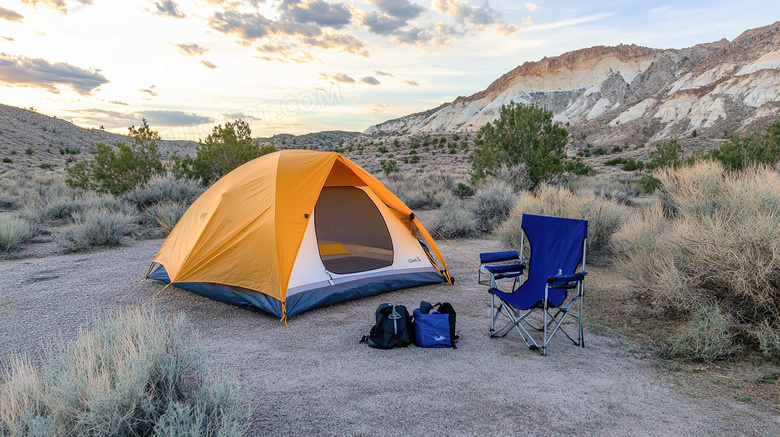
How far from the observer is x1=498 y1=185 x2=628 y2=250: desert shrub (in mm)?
7664

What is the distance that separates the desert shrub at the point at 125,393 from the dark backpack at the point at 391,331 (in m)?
1.70

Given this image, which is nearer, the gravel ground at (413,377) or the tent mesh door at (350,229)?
the gravel ground at (413,377)

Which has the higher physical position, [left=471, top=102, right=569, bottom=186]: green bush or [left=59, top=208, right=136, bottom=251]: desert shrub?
[left=471, top=102, right=569, bottom=186]: green bush

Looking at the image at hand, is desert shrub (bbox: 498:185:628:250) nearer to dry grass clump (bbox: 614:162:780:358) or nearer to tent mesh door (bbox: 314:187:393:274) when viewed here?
dry grass clump (bbox: 614:162:780:358)

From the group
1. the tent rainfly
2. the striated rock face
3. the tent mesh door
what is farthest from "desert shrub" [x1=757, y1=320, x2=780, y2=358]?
the striated rock face

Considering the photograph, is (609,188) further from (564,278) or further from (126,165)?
(126,165)

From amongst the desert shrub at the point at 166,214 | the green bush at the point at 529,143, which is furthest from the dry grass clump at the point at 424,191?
the desert shrub at the point at 166,214

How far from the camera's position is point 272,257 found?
5113mm

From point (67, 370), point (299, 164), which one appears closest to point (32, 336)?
point (67, 370)

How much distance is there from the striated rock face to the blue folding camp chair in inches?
1510

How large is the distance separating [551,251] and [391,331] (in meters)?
2.01

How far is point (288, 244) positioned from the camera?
5.23 metres

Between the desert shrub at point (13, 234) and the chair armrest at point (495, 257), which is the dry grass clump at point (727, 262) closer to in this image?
the chair armrest at point (495, 257)

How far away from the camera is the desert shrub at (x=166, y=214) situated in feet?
34.3
